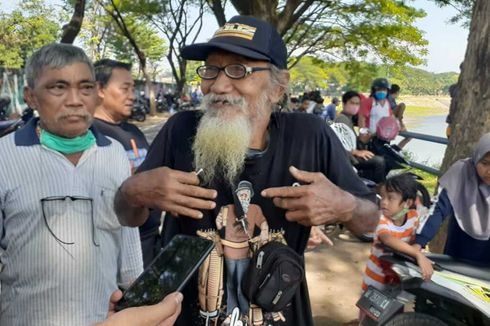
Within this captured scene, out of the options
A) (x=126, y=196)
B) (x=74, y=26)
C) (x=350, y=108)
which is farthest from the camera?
(x=74, y=26)

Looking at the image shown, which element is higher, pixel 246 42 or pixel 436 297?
pixel 246 42

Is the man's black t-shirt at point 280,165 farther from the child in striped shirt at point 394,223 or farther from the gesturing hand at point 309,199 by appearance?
the child in striped shirt at point 394,223

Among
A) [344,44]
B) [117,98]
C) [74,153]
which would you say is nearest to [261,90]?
[74,153]

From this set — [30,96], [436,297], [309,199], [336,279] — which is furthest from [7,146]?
[336,279]

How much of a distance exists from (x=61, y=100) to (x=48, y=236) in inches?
22.4

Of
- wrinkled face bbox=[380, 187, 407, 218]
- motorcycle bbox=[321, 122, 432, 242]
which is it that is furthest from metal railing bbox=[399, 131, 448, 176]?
wrinkled face bbox=[380, 187, 407, 218]

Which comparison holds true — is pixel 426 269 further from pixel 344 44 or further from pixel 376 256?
pixel 344 44

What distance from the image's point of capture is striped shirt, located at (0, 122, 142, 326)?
1.80 m

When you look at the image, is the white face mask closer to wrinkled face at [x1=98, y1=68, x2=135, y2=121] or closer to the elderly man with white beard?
wrinkled face at [x1=98, y1=68, x2=135, y2=121]

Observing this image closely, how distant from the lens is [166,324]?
4.93ft

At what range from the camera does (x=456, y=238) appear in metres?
2.80

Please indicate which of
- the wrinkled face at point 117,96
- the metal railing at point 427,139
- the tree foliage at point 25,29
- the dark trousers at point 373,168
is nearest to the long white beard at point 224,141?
the wrinkled face at point 117,96

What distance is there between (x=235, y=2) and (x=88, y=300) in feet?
27.9

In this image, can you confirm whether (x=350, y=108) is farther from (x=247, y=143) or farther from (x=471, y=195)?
(x=247, y=143)
